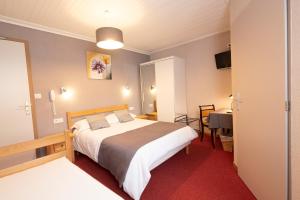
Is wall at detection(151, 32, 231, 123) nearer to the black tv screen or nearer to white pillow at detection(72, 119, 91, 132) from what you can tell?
the black tv screen

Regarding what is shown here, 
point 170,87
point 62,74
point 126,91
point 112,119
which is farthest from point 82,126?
point 170,87

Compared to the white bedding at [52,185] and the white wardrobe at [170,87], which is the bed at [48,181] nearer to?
the white bedding at [52,185]

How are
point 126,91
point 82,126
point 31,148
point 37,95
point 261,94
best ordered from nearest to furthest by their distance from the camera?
point 31,148 < point 261,94 < point 37,95 < point 82,126 < point 126,91

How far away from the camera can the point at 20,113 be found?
2592mm

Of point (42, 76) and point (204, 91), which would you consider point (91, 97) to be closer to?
point (42, 76)

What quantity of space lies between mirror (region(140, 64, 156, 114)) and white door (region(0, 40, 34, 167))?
2.91 m

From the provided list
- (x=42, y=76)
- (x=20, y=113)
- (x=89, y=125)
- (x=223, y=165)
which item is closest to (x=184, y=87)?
(x=223, y=165)

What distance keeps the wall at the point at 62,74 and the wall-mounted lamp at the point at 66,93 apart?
75mm

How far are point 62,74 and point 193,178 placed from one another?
3159 mm

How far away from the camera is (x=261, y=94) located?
1.52m

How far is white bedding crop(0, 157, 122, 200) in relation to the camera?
95 centimetres

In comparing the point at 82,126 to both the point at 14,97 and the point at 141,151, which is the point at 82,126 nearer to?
the point at 14,97

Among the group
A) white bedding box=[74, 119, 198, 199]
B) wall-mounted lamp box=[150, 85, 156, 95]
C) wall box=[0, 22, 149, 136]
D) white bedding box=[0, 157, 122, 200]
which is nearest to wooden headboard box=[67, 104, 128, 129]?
wall box=[0, 22, 149, 136]

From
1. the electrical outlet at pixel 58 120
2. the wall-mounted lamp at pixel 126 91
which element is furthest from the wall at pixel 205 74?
→ the electrical outlet at pixel 58 120
